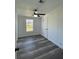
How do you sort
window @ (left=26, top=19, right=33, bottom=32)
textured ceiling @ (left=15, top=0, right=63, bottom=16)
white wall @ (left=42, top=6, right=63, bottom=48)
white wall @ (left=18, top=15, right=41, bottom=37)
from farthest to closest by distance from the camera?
window @ (left=26, top=19, right=33, bottom=32) < white wall @ (left=18, top=15, right=41, bottom=37) < textured ceiling @ (left=15, top=0, right=63, bottom=16) < white wall @ (left=42, top=6, right=63, bottom=48)

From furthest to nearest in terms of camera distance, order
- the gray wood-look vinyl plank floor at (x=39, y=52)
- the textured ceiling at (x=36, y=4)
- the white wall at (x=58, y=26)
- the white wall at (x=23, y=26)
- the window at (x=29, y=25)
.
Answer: the window at (x=29, y=25)
the white wall at (x=23, y=26)
the textured ceiling at (x=36, y=4)
the white wall at (x=58, y=26)
the gray wood-look vinyl plank floor at (x=39, y=52)

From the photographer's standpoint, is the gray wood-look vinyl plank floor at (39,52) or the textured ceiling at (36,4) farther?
the textured ceiling at (36,4)

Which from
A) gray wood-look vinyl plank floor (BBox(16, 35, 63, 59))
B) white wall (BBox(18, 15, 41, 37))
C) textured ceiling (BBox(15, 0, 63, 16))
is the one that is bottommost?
gray wood-look vinyl plank floor (BBox(16, 35, 63, 59))

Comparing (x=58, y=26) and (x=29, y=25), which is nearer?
(x=58, y=26)

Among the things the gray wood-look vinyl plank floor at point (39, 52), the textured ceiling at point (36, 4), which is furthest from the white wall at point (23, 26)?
the gray wood-look vinyl plank floor at point (39, 52)

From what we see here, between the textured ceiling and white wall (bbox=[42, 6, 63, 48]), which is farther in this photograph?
the textured ceiling

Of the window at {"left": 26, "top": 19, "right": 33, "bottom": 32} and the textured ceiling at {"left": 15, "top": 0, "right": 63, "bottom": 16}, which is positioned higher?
the textured ceiling at {"left": 15, "top": 0, "right": 63, "bottom": 16}

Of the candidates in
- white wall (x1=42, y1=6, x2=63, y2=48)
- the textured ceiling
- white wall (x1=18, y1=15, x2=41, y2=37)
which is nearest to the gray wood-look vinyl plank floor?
white wall (x1=42, y1=6, x2=63, y2=48)

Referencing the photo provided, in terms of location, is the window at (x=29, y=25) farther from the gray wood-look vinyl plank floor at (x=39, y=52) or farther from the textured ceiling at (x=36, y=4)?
the gray wood-look vinyl plank floor at (x=39, y=52)

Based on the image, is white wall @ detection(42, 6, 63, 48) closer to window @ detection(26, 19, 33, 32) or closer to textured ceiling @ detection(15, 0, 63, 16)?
textured ceiling @ detection(15, 0, 63, 16)

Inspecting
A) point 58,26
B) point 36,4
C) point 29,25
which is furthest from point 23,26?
point 58,26

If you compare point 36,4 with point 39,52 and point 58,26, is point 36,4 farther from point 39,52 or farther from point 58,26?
point 39,52
